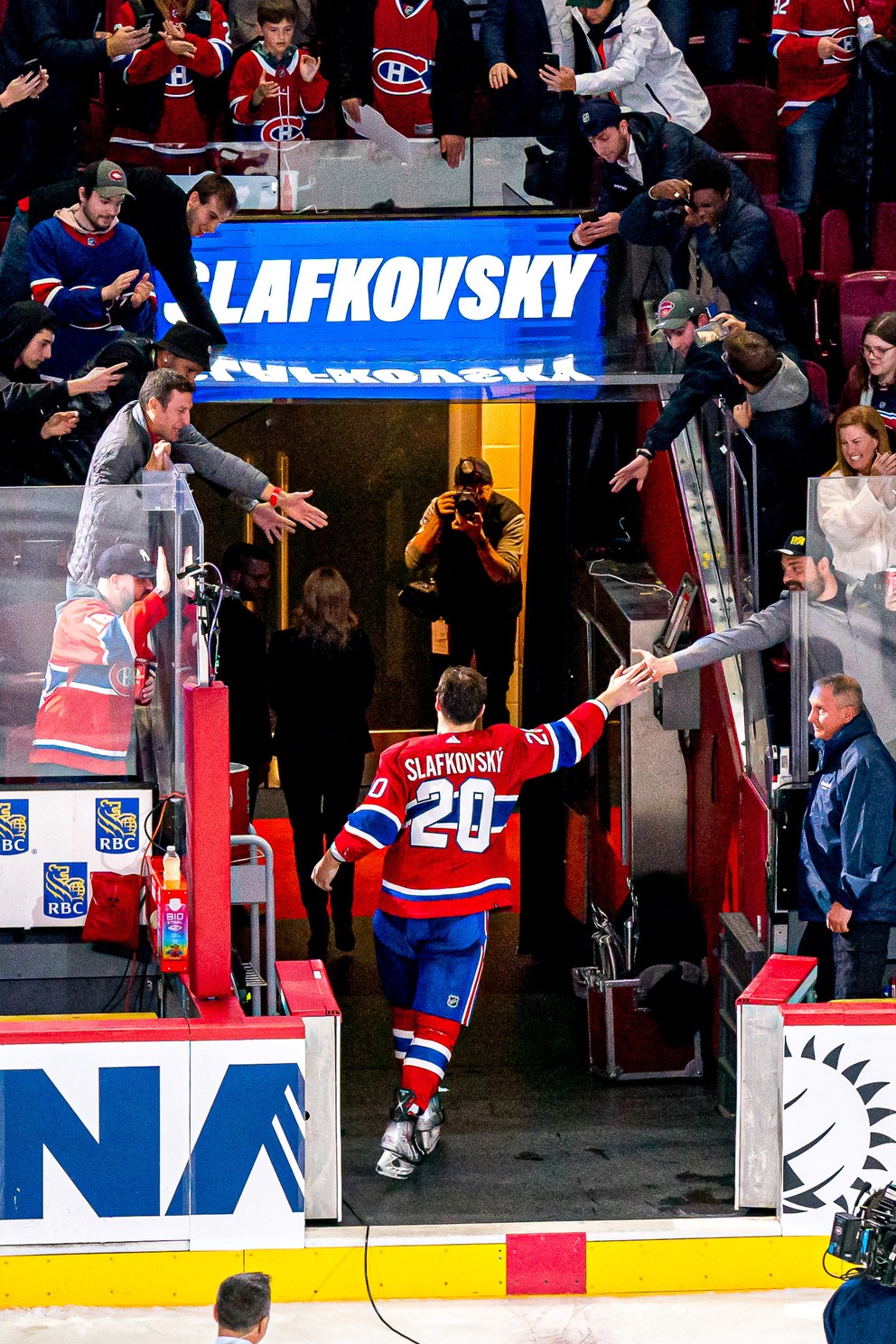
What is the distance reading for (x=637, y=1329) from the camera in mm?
5934

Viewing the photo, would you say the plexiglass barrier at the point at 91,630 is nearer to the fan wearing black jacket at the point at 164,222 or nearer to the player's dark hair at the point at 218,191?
the fan wearing black jacket at the point at 164,222

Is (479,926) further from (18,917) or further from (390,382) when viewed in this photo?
(390,382)

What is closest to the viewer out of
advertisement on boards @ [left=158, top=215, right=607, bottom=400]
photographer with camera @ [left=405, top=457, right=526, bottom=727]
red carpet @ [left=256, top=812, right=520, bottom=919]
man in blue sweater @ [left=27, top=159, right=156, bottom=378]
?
man in blue sweater @ [left=27, top=159, right=156, bottom=378]

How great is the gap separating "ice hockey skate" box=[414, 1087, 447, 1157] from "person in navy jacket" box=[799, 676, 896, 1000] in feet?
4.62

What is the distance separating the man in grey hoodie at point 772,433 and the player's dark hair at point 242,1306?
12.8ft

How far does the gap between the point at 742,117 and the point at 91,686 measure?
5146 mm

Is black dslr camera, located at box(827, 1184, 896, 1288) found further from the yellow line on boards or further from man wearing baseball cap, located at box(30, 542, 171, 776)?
man wearing baseball cap, located at box(30, 542, 171, 776)

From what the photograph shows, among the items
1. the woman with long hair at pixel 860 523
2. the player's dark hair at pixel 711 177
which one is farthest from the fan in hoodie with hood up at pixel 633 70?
the woman with long hair at pixel 860 523

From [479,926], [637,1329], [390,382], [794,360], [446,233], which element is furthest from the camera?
[446,233]

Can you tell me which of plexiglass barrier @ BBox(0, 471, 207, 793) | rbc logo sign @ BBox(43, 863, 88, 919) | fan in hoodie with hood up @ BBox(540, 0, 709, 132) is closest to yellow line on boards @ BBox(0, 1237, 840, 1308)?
rbc logo sign @ BBox(43, 863, 88, 919)

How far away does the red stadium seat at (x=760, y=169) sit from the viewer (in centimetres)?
1044

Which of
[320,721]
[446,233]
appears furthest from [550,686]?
[446,233]

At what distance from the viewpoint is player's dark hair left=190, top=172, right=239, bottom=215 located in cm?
920

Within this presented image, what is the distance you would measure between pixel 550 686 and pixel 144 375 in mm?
2676
